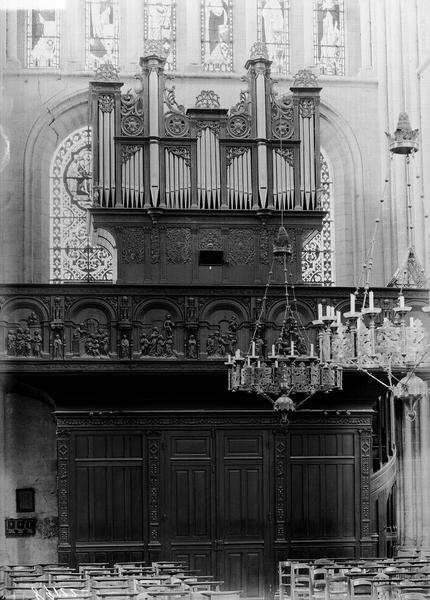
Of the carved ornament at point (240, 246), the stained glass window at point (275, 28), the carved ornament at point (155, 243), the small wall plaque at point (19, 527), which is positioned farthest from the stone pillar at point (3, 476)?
the stained glass window at point (275, 28)

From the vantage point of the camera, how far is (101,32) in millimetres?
26156

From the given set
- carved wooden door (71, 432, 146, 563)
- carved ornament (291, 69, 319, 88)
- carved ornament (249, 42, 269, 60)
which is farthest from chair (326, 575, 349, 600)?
carved ornament (249, 42, 269, 60)

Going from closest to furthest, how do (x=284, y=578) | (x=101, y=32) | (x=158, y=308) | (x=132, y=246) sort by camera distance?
(x=284, y=578) → (x=158, y=308) → (x=132, y=246) → (x=101, y=32)

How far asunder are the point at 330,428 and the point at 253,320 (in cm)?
233

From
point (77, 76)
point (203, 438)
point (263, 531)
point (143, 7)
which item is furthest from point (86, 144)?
point (263, 531)

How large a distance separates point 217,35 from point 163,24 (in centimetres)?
107

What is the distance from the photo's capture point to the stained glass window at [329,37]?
2658 centimetres

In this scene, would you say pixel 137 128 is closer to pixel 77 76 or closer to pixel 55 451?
pixel 77 76

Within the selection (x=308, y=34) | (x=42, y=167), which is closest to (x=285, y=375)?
(x=42, y=167)

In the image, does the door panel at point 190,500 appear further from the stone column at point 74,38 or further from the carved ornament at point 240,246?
the stone column at point 74,38

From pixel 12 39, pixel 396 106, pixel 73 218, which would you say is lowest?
pixel 73 218

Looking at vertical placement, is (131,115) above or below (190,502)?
above

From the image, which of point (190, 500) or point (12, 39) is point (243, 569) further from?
point (12, 39)

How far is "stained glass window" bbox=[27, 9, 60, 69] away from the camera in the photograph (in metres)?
25.8
